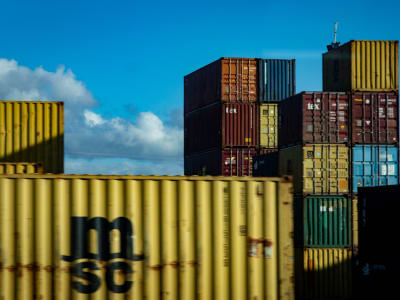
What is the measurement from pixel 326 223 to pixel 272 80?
1005 centimetres

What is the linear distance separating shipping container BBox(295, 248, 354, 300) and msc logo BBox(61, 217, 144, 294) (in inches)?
696

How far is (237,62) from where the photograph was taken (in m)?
31.2

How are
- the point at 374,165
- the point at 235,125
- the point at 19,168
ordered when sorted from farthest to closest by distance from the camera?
the point at 235,125
the point at 374,165
the point at 19,168

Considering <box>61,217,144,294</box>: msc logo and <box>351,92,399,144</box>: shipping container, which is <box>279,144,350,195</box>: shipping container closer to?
<box>351,92,399,144</box>: shipping container

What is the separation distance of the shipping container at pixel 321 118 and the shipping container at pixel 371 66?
1.34m

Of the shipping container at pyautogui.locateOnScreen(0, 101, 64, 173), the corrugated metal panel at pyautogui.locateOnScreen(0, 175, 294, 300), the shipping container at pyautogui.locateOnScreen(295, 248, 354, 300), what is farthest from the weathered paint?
the corrugated metal panel at pyautogui.locateOnScreen(0, 175, 294, 300)

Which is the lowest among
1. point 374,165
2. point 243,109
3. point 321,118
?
point 374,165

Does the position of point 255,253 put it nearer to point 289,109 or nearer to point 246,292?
point 246,292

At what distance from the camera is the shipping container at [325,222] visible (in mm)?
25641

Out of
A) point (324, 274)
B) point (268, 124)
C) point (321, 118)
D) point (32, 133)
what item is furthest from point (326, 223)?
point (32, 133)

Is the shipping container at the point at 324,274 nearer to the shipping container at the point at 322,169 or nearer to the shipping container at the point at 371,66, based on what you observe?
the shipping container at the point at 322,169

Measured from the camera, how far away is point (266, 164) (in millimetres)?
29438

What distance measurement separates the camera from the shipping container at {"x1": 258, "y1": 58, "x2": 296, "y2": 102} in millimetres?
31234

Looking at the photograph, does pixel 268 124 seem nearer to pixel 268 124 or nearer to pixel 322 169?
pixel 268 124
